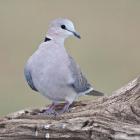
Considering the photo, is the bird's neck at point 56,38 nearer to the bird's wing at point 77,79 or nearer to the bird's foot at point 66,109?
the bird's wing at point 77,79

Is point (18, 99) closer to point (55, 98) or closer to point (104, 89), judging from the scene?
point (104, 89)

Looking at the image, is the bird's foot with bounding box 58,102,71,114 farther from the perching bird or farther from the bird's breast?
the bird's breast

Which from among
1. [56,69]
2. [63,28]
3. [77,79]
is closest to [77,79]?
[77,79]

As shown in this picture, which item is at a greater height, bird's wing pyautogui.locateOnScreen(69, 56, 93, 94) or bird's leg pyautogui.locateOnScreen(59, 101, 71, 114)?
bird's wing pyautogui.locateOnScreen(69, 56, 93, 94)

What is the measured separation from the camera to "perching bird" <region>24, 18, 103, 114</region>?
192 inches

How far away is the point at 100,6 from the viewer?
40.6 feet

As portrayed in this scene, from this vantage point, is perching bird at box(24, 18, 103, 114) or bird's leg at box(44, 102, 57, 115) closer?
perching bird at box(24, 18, 103, 114)

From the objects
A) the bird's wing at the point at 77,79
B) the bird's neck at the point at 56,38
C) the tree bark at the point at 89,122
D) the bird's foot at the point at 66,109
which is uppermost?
the bird's neck at the point at 56,38

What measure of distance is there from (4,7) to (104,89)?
11.7ft

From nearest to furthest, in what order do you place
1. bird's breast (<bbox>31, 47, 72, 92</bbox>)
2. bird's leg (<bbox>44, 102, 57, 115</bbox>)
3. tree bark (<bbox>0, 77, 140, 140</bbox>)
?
tree bark (<bbox>0, 77, 140, 140</bbox>) < bird's breast (<bbox>31, 47, 72, 92</bbox>) < bird's leg (<bbox>44, 102, 57, 115</bbox>)

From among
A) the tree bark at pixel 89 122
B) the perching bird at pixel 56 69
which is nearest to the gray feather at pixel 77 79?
the perching bird at pixel 56 69

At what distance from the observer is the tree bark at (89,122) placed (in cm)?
466

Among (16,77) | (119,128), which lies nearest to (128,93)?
(119,128)

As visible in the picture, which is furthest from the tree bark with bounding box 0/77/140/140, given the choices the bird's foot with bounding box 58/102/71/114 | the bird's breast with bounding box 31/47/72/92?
the bird's breast with bounding box 31/47/72/92
